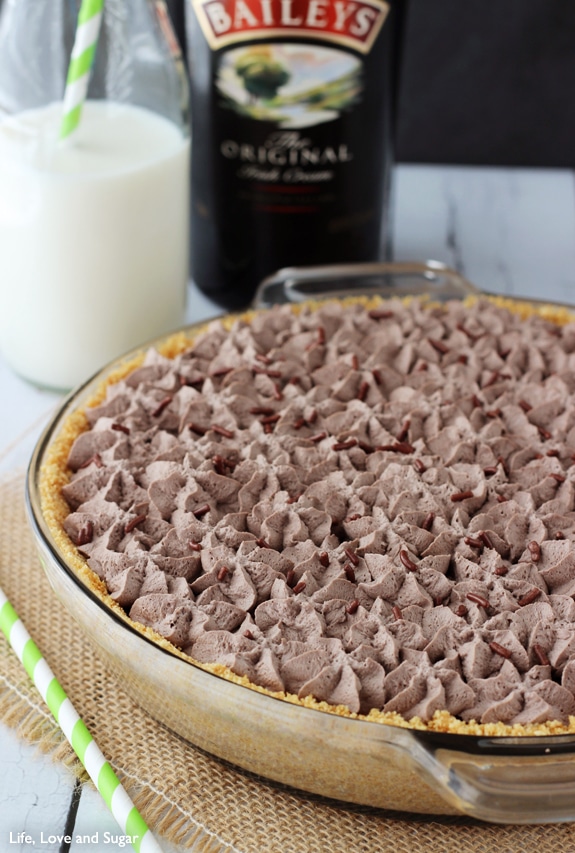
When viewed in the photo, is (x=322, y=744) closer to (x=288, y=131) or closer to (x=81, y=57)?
(x=81, y=57)

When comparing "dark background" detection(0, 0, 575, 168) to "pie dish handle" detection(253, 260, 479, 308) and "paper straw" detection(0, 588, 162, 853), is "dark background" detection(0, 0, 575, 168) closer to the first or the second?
"pie dish handle" detection(253, 260, 479, 308)

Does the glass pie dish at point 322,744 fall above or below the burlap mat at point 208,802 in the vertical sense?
above

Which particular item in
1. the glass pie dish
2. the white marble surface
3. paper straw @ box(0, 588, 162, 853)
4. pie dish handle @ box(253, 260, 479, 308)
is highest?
pie dish handle @ box(253, 260, 479, 308)

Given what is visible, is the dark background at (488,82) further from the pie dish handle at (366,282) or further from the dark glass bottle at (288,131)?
the pie dish handle at (366,282)

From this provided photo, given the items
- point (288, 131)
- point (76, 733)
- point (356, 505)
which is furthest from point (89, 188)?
point (76, 733)

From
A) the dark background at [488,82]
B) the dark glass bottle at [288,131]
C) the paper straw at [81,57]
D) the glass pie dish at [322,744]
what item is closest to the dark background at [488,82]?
the dark background at [488,82]

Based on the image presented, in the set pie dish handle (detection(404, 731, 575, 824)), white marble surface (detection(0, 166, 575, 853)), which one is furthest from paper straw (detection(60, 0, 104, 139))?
pie dish handle (detection(404, 731, 575, 824))

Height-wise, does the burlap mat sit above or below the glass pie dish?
below

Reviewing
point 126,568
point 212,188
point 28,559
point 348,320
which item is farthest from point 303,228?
point 126,568
